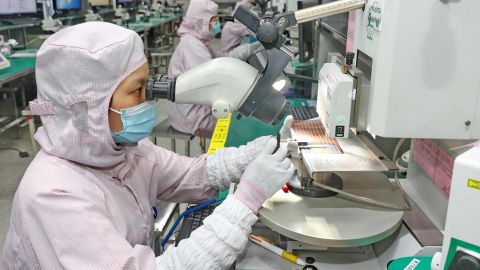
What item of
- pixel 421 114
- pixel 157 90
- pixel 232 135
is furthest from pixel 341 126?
pixel 232 135

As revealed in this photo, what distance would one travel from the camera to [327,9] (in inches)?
37.6

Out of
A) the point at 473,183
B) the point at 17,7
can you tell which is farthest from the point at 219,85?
the point at 17,7

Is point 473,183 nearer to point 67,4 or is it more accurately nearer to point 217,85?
point 217,85

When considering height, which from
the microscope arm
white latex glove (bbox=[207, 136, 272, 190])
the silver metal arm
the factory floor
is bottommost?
the factory floor

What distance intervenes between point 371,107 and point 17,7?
4300mm

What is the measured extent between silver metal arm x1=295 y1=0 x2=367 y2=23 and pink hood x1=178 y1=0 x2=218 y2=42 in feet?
8.31

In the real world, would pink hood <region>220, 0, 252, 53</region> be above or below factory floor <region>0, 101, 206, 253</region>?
above

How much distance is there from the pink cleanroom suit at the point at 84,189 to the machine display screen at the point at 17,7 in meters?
3.68

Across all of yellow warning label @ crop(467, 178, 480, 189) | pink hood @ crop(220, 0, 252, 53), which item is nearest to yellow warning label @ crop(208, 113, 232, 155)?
yellow warning label @ crop(467, 178, 480, 189)

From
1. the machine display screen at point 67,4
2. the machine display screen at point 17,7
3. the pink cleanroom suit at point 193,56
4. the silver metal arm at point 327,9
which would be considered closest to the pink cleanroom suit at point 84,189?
the silver metal arm at point 327,9

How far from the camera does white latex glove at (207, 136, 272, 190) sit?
1.33 m

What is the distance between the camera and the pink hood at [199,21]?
341cm

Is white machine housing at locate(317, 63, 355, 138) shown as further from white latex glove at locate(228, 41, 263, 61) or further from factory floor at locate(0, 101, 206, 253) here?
factory floor at locate(0, 101, 206, 253)

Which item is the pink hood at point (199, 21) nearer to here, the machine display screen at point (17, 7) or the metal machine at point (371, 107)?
the machine display screen at point (17, 7)
